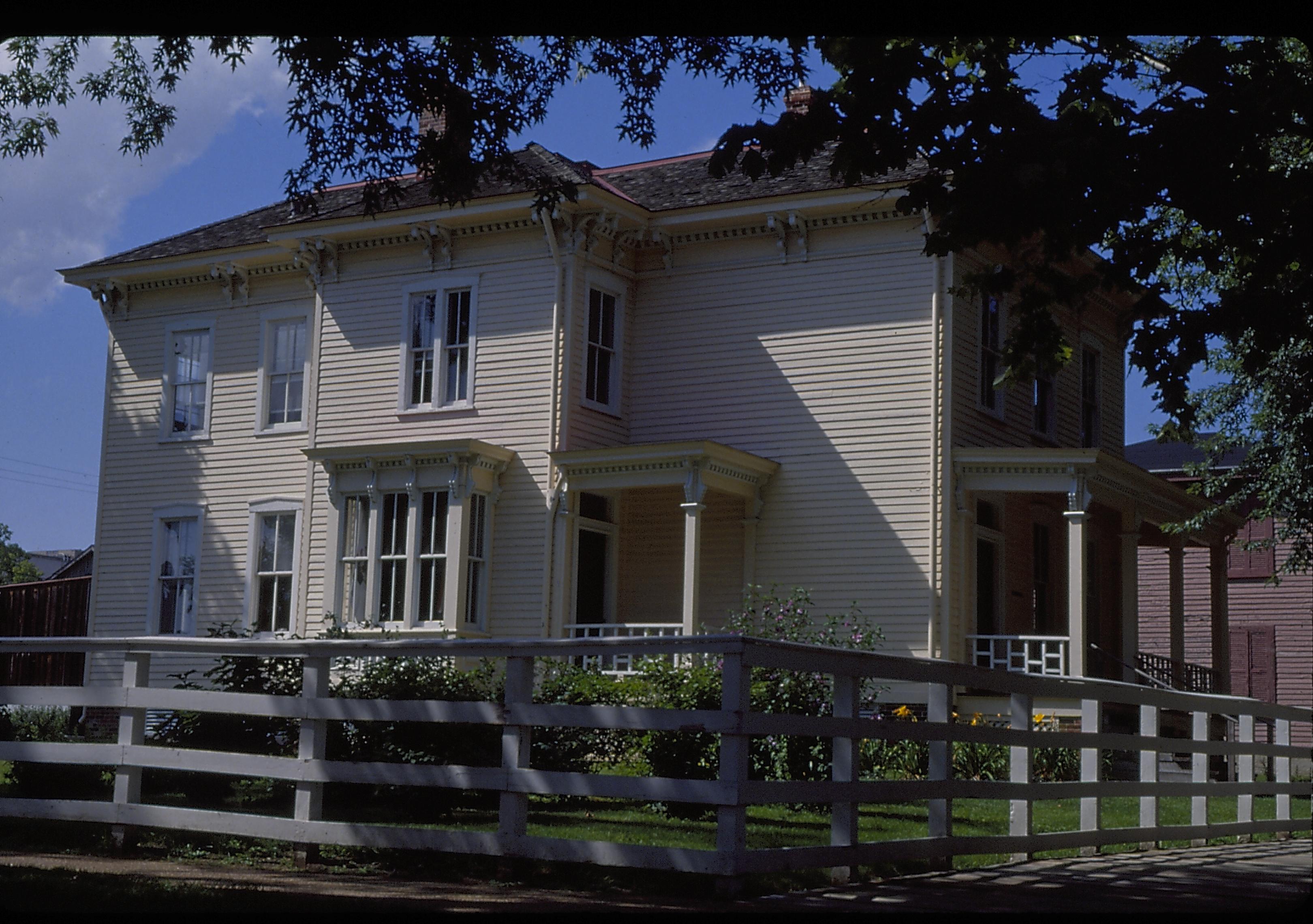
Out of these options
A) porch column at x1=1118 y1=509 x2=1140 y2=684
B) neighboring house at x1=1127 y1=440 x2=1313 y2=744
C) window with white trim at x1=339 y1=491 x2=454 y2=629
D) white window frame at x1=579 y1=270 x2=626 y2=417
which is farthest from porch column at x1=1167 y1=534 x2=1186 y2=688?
window with white trim at x1=339 y1=491 x2=454 y2=629

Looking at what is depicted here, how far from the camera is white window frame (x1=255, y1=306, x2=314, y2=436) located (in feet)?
79.9

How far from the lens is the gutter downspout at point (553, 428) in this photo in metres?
21.2

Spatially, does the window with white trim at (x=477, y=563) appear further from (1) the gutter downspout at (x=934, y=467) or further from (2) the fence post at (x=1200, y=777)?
(2) the fence post at (x=1200, y=777)

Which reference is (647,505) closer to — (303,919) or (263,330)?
(263,330)

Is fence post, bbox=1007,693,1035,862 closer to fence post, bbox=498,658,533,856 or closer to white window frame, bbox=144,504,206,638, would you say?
fence post, bbox=498,658,533,856

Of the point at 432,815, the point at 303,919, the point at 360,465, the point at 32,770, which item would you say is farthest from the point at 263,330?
the point at 303,919

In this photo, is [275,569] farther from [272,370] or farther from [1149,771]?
[1149,771]

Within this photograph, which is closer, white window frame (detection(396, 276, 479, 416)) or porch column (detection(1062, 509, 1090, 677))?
porch column (detection(1062, 509, 1090, 677))

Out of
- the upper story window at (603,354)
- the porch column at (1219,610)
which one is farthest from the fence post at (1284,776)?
the upper story window at (603,354)

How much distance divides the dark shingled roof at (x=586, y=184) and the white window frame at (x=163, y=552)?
4305 millimetres

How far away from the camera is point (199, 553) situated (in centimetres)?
2486

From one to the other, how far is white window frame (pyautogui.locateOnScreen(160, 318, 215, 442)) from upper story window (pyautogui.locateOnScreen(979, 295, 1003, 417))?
1261 cm

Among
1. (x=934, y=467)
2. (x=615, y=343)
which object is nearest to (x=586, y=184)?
(x=615, y=343)

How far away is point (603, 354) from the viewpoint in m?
22.7
